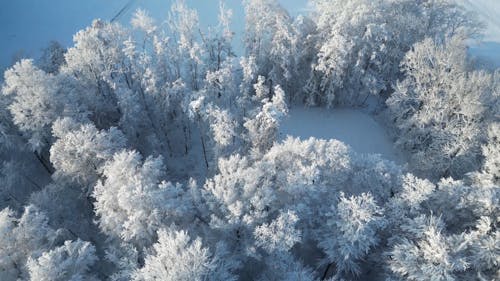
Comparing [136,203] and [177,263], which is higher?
[136,203]

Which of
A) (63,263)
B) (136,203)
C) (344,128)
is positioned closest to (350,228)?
(136,203)

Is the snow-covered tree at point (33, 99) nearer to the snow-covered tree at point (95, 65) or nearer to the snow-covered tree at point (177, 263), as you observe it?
the snow-covered tree at point (95, 65)

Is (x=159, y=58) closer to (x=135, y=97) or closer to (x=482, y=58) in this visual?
(x=135, y=97)

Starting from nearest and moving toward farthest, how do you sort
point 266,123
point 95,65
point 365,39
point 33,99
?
Answer: point 266,123 < point 33,99 < point 95,65 < point 365,39

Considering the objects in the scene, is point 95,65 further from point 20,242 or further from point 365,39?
point 365,39

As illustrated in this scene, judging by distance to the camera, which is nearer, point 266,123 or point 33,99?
point 266,123

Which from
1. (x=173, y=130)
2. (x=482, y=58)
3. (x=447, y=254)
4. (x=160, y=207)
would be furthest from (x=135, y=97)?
(x=482, y=58)

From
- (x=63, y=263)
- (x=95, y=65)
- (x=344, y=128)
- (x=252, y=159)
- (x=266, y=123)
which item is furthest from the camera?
(x=344, y=128)

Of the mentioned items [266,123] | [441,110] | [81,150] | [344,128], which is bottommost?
[81,150]
